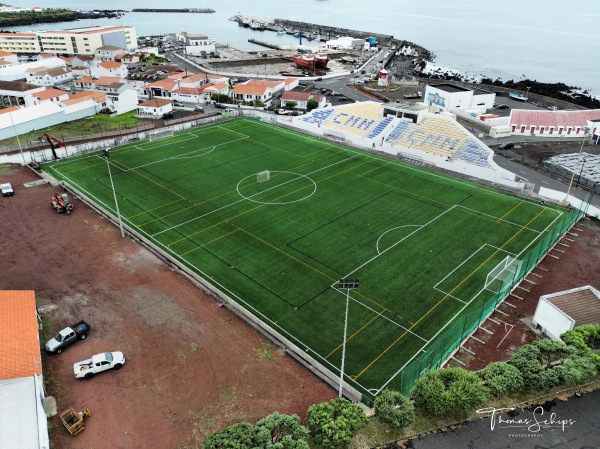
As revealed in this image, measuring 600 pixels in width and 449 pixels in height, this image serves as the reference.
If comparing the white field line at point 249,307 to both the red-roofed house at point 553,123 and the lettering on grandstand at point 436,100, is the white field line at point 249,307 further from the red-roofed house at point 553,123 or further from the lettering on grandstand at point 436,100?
the lettering on grandstand at point 436,100

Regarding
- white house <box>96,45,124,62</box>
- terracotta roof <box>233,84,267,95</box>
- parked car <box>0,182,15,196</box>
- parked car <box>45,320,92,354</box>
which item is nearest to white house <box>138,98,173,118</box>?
terracotta roof <box>233,84,267,95</box>

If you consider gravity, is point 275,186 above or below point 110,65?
below

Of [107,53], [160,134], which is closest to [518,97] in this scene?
[160,134]

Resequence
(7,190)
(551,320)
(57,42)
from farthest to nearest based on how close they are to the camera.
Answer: (57,42) → (7,190) → (551,320)

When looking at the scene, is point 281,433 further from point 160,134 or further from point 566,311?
point 160,134

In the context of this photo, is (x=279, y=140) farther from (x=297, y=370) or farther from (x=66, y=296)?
(x=297, y=370)

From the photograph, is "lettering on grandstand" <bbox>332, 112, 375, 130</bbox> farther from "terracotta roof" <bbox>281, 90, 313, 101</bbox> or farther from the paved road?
the paved road
